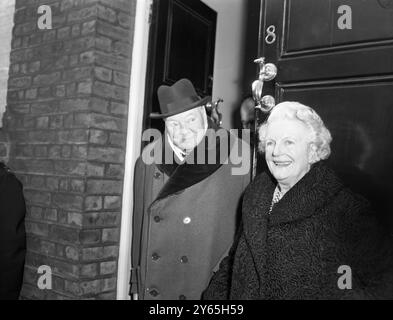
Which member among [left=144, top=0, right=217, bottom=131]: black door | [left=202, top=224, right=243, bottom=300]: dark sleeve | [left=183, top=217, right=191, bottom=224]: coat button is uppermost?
[left=144, top=0, right=217, bottom=131]: black door

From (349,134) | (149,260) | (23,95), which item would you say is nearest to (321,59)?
(349,134)

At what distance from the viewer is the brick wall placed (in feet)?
7.36

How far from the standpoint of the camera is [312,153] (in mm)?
1414

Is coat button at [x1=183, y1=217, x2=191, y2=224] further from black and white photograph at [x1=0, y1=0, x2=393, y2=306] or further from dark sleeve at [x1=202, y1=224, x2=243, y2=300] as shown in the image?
dark sleeve at [x1=202, y1=224, x2=243, y2=300]

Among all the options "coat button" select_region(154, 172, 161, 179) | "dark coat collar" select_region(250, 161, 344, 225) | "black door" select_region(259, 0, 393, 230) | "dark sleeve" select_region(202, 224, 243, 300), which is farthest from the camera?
"coat button" select_region(154, 172, 161, 179)

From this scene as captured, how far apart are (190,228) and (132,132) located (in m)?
0.87

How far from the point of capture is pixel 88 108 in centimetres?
224

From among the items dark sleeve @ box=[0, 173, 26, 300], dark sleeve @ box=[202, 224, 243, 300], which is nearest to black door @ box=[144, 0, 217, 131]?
dark sleeve @ box=[0, 173, 26, 300]

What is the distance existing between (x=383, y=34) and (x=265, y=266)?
101cm

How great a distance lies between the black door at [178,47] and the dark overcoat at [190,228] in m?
0.78

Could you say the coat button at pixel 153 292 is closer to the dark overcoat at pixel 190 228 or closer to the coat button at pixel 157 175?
the dark overcoat at pixel 190 228

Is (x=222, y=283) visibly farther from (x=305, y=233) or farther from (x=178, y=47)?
(x=178, y=47)

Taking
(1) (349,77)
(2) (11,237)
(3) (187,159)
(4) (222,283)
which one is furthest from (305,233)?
(2) (11,237)

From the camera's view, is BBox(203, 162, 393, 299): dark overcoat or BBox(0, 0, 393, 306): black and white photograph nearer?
BBox(203, 162, 393, 299): dark overcoat
